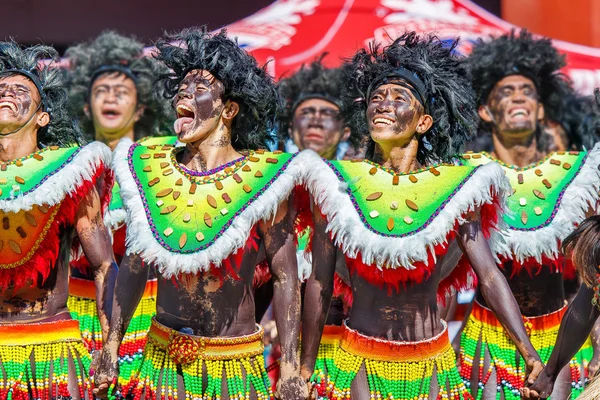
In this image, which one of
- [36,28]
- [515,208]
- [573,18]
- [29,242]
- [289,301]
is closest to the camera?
[289,301]

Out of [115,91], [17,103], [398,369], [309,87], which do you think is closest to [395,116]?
[398,369]

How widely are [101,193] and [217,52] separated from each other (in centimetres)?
88

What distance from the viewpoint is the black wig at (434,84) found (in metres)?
4.94

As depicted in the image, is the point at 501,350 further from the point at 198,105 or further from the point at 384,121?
the point at 198,105

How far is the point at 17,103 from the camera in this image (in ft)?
17.0

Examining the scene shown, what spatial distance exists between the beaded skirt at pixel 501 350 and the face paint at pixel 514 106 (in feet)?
4.32

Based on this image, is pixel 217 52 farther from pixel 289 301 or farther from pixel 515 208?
pixel 515 208

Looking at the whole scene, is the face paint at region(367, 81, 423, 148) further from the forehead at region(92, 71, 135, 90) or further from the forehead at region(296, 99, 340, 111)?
the forehead at region(92, 71, 135, 90)

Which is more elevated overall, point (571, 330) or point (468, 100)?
point (468, 100)

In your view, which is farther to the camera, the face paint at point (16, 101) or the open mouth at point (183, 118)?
the face paint at point (16, 101)

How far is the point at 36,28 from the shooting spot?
9.82 metres

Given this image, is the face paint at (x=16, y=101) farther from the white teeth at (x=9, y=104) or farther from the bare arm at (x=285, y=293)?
the bare arm at (x=285, y=293)

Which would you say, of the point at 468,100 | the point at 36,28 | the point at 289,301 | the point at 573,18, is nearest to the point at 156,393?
the point at 289,301

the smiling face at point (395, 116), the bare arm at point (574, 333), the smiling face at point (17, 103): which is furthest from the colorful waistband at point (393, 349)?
the smiling face at point (17, 103)
